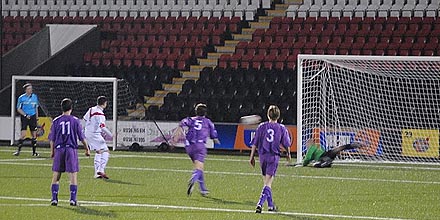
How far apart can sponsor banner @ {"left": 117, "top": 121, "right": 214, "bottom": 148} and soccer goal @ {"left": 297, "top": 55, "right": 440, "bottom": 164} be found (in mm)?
4405

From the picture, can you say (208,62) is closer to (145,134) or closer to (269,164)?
(145,134)

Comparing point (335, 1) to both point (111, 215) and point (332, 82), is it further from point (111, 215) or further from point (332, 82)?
point (111, 215)

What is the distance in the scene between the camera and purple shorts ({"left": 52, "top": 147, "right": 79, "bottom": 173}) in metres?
16.8

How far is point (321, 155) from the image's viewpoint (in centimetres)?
2638

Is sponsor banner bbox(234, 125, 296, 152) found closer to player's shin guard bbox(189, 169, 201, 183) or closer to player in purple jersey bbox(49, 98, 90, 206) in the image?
player's shin guard bbox(189, 169, 201, 183)

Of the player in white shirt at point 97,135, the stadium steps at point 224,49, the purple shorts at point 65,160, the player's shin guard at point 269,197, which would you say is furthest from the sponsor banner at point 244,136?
the player's shin guard at point 269,197

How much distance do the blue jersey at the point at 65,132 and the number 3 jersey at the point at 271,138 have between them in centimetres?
293

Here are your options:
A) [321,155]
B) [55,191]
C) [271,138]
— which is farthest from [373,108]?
[55,191]

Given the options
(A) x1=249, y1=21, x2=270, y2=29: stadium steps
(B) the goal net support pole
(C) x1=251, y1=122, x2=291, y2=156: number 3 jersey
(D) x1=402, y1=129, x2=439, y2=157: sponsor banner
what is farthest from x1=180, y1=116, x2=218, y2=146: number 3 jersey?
(A) x1=249, y1=21, x2=270, y2=29: stadium steps

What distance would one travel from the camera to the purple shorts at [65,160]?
16.8 m

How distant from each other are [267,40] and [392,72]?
7.94 metres

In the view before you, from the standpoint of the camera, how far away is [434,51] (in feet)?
108

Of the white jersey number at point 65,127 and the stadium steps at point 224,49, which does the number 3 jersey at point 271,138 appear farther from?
the stadium steps at point 224,49

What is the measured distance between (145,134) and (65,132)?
49.3 ft
